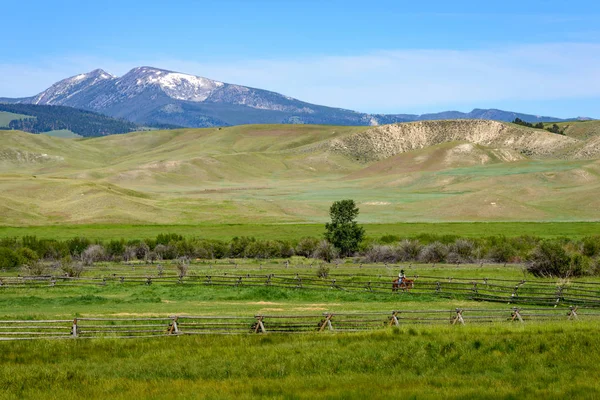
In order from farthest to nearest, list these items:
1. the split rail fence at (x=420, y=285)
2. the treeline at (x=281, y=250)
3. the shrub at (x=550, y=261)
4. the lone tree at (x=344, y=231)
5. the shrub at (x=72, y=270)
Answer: the lone tree at (x=344, y=231), the treeline at (x=281, y=250), the shrub at (x=72, y=270), the shrub at (x=550, y=261), the split rail fence at (x=420, y=285)

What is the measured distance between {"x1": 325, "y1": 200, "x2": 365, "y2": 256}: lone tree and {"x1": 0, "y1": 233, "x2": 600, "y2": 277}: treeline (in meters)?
1.20

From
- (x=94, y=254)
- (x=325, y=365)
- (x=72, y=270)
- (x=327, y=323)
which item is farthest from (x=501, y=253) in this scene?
(x=325, y=365)

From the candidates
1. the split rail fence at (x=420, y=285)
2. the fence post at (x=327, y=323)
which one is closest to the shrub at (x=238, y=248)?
the split rail fence at (x=420, y=285)

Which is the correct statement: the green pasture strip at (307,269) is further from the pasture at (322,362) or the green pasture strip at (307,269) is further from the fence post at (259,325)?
the fence post at (259,325)

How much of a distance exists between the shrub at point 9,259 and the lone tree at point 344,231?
3241 cm

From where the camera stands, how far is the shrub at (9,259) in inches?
Answer: 2616

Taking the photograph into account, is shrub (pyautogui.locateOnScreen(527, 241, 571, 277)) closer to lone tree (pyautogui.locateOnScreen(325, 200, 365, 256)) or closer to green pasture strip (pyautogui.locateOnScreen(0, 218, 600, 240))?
lone tree (pyautogui.locateOnScreen(325, 200, 365, 256))

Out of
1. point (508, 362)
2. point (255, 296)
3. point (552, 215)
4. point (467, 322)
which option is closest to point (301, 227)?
point (552, 215)

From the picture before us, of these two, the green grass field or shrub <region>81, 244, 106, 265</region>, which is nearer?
shrub <region>81, 244, 106, 265</region>

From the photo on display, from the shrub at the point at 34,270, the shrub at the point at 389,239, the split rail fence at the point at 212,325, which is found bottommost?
the shrub at the point at 389,239

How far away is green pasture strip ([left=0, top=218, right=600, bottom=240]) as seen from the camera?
99.1 m

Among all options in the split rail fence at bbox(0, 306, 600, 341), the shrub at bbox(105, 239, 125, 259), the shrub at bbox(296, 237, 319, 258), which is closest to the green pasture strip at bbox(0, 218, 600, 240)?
the shrub at bbox(296, 237, 319, 258)

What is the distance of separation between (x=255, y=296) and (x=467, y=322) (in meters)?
16.8

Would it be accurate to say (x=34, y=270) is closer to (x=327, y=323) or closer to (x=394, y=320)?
(x=327, y=323)
